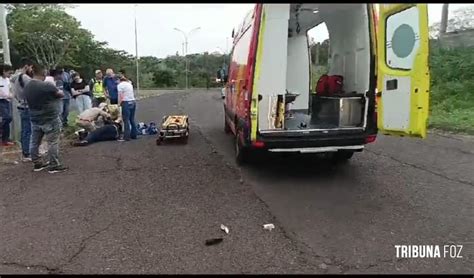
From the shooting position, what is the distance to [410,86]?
5.42 metres

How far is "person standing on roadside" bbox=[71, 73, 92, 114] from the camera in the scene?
1199cm

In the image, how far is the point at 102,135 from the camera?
9961mm

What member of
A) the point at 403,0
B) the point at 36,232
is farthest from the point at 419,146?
the point at 36,232

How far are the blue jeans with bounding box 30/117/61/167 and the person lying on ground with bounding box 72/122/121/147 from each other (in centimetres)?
224

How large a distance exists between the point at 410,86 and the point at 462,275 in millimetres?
2615

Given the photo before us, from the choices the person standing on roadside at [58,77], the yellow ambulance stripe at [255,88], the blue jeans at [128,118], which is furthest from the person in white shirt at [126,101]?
the yellow ambulance stripe at [255,88]

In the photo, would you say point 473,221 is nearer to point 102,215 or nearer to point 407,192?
point 407,192

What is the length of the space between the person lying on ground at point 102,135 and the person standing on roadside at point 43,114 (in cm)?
229

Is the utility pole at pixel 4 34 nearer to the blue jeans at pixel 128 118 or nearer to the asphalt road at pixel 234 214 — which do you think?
the blue jeans at pixel 128 118

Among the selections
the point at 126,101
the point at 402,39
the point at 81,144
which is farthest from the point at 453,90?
the point at 81,144

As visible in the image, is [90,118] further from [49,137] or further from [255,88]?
[255,88]

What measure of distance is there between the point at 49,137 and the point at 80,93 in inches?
206

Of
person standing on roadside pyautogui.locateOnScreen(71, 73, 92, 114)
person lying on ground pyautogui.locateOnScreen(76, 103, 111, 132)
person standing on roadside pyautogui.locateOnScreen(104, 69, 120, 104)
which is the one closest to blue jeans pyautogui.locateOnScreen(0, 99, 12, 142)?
person lying on ground pyautogui.locateOnScreen(76, 103, 111, 132)

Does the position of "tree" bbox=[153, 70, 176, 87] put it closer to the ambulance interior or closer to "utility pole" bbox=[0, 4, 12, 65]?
"utility pole" bbox=[0, 4, 12, 65]
